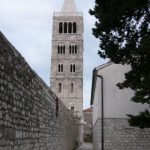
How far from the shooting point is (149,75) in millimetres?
10664

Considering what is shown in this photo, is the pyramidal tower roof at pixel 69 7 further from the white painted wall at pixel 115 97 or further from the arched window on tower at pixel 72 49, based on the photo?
the white painted wall at pixel 115 97

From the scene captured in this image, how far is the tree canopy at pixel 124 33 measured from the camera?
11.0m

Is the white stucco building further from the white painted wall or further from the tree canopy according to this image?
the tree canopy

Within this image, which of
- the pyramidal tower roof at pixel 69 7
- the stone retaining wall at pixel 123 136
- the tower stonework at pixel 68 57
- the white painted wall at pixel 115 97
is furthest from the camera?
the pyramidal tower roof at pixel 69 7

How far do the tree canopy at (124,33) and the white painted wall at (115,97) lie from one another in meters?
6.58

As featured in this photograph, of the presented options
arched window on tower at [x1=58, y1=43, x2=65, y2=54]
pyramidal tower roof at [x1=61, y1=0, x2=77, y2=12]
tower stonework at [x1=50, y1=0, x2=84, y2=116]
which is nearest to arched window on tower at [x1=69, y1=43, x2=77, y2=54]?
tower stonework at [x1=50, y1=0, x2=84, y2=116]

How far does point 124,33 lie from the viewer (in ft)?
37.8

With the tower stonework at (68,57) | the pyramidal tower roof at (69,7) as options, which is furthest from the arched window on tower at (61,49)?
the pyramidal tower roof at (69,7)

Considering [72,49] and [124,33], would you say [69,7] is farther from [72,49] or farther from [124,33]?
[124,33]

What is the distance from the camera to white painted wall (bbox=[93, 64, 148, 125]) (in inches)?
723

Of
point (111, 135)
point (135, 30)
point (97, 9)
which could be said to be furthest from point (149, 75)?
point (111, 135)

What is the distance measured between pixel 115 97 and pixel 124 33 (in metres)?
7.44

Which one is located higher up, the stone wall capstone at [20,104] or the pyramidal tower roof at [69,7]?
the pyramidal tower roof at [69,7]

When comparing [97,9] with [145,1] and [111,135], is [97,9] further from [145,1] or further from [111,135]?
[111,135]
